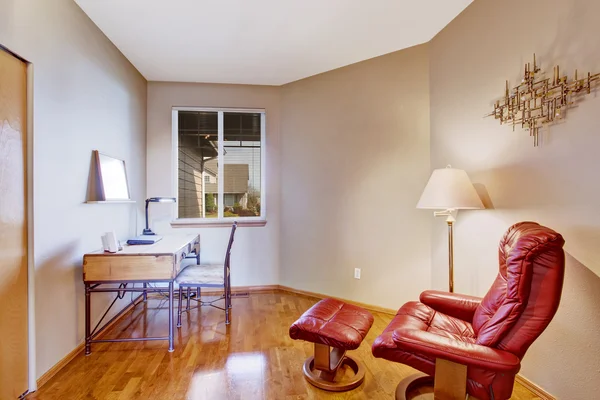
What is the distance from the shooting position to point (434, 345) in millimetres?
1421

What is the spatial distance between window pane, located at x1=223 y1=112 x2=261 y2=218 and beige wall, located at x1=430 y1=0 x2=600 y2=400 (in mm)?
2211

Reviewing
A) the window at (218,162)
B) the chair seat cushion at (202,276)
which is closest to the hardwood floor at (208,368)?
the chair seat cushion at (202,276)

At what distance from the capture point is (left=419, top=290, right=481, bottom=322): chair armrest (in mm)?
1959

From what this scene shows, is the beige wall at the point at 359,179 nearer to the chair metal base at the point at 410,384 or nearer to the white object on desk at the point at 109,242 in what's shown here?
the chair metal base at the point at 410,384

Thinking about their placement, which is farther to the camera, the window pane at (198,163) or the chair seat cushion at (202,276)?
the window pane at (198,163)

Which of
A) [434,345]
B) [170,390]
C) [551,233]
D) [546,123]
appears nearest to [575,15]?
[546,123]

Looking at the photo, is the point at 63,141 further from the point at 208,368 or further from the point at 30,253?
the point at 208,368

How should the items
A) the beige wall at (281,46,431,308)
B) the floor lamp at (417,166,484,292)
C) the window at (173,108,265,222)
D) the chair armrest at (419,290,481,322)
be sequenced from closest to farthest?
the chair armrest at (419,290,481,322), the floor lamp at (417,166,484,292), the beige wall at (281,46,431,308), the window at (173,108,265,222)

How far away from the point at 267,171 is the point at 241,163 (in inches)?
14.0

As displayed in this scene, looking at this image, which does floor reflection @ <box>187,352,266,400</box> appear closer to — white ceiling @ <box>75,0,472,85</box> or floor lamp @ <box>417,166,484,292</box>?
floor lamp @ <box>417,166,484,292</box>

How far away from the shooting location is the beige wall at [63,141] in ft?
6.35

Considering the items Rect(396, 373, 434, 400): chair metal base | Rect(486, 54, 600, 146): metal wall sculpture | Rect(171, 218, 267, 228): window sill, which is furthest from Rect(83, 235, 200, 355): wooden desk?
Rect(486, 54, 600, 146): metal wall sculpture

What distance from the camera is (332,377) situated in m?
2.01

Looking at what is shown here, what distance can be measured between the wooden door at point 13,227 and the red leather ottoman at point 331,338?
1.59m
